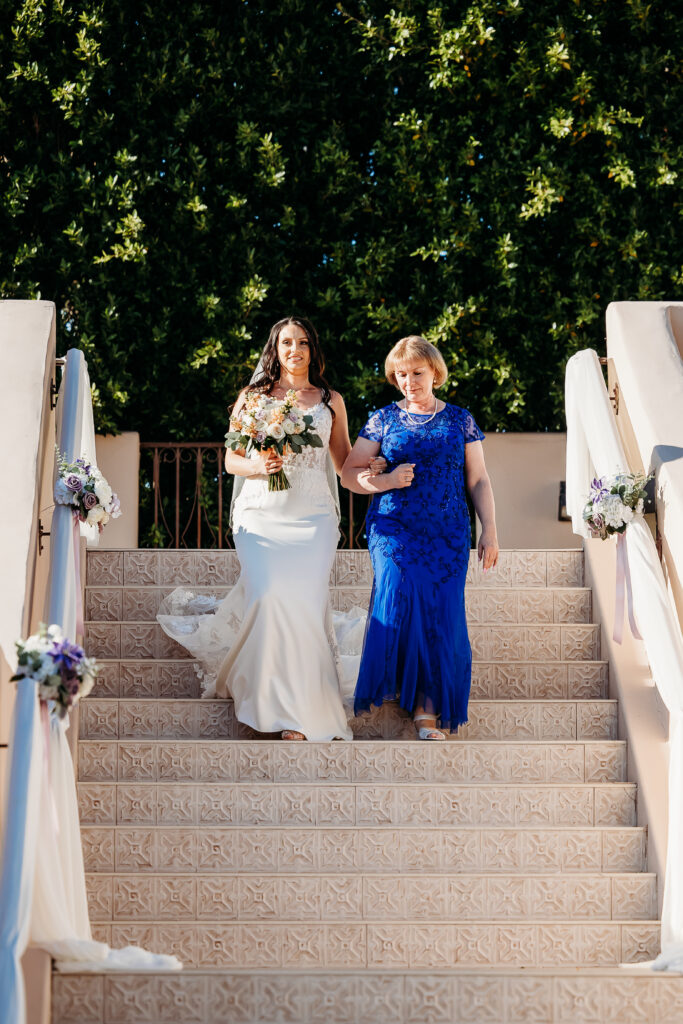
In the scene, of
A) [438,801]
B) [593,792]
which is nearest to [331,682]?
[438,801]

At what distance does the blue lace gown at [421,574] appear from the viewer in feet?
Result: 20.3

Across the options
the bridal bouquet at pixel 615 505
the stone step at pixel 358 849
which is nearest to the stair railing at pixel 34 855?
the stone step at pixel 358 849

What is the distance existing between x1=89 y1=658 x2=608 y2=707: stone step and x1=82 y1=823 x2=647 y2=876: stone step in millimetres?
1220

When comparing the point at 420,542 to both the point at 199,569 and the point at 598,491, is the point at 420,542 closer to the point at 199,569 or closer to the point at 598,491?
the point at 598,491

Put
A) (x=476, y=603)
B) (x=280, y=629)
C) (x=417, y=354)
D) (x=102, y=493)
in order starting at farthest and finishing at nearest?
A: (x=476, y=603) → (x=417, y=354) → (x=280, y=629) → (x=102, y=493)

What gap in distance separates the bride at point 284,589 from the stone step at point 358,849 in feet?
2.21

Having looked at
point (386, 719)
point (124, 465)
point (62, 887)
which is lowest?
point (62, 887)

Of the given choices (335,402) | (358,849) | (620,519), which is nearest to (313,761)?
(358,849)

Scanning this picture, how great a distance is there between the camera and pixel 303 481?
664cm

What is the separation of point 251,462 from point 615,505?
67.6 inches

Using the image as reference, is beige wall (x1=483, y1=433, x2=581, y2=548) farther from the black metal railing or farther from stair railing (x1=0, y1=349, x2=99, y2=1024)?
stair railing (x1=0, y1=349, x2=99, y2=1024)

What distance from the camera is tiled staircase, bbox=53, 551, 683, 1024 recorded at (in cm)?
462

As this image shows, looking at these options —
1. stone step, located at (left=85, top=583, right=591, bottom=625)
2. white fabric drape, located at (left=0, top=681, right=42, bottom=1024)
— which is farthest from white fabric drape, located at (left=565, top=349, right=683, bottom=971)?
white fabric drape, located at (left=0, top=681, right=42, bottom=1024)

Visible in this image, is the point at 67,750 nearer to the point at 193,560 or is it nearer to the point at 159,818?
the point at 159,818
